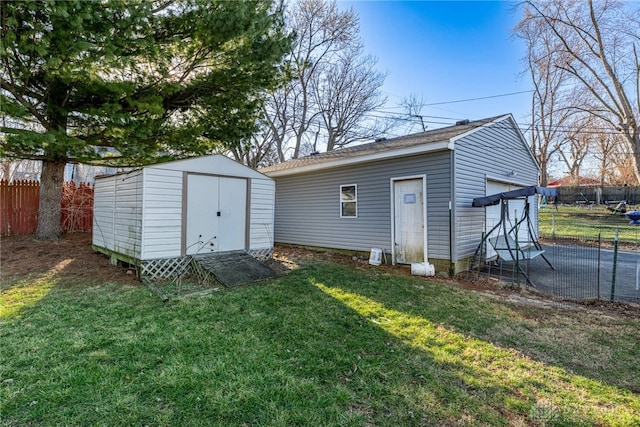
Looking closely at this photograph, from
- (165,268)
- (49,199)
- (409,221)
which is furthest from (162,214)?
(409,221)

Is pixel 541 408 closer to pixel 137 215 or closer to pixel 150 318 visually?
pixel 150 318

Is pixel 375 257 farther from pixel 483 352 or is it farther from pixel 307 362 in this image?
pixel 307 362

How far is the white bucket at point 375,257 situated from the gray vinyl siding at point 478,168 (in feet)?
5.85

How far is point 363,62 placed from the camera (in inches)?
741

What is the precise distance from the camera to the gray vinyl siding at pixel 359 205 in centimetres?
661

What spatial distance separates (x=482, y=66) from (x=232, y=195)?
12188 mm

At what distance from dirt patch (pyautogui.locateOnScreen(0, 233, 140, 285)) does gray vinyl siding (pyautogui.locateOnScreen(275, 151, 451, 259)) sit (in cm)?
505

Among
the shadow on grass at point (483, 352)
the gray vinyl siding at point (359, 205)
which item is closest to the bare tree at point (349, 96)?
the gray vinyl siding at point (359, 205)

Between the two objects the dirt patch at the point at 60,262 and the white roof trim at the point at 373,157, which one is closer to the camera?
the dirt patch at the point at 60,262

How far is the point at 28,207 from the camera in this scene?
905cm

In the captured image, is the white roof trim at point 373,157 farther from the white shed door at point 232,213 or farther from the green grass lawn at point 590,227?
the green grass lawn at point 590,227

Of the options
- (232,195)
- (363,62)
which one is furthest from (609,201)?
(232,195)

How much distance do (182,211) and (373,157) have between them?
4598 mm

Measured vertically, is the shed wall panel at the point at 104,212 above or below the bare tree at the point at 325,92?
below
